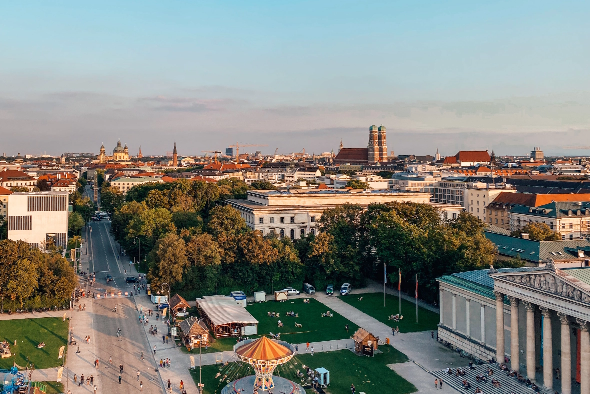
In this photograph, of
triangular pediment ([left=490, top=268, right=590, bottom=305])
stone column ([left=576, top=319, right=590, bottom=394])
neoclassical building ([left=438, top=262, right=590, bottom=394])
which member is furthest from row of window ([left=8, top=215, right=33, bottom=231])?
stone column ([left=576, top=319, right=590, bottom=394])

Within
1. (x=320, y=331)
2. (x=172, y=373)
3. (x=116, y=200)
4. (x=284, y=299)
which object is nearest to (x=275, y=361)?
(x=172, y=373)

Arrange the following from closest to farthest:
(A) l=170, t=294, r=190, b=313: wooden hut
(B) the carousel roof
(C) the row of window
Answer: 1. (B) the carousel roof
2. (A) l=170, t=294, r=190, b=313: wooden hut
3. (C) the row of window

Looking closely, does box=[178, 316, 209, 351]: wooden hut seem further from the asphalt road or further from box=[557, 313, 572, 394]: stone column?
box=[557, 313, 572, 394]: stone column

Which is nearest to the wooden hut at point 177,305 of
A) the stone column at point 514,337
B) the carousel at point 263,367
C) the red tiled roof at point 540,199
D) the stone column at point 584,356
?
the carousel at point 263,367

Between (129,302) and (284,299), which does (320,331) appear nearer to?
(284,299)

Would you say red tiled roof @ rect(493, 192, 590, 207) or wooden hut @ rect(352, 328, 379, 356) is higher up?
red tiled roof @ rect(493, 192, 590, 207)

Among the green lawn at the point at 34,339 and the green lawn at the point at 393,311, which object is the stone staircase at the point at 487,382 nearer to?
the green lawn at the point at 393,311
